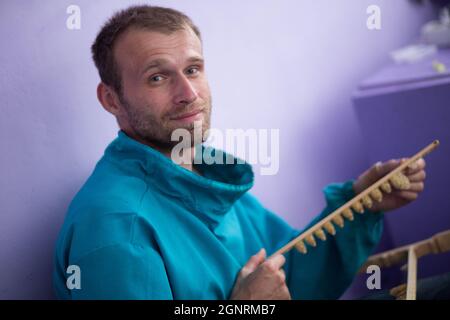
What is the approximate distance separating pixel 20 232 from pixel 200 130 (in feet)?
1.07

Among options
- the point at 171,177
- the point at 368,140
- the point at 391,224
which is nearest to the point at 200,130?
the point at 171,177

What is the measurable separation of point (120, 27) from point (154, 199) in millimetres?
287

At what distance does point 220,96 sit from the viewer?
1.18 metres

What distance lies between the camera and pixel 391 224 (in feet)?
4.84

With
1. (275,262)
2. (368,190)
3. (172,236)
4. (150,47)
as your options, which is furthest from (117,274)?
(368,190)

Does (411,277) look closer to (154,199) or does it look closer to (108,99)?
(154,199)

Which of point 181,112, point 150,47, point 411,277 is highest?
point 150,47

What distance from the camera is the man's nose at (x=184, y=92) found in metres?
0.84

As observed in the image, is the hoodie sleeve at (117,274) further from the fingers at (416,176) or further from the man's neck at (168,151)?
the fingers at (416,176)

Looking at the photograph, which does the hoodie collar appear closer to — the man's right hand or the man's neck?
the man's neck

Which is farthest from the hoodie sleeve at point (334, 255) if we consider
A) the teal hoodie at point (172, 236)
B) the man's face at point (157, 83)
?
the man's face at point (157, 83)

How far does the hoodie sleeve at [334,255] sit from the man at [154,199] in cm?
11

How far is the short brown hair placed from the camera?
86cm

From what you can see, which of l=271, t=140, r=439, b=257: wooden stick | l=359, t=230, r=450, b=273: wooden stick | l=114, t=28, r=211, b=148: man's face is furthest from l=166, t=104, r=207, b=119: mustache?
l=359, t=230, r=450, b=273: wooden stick
